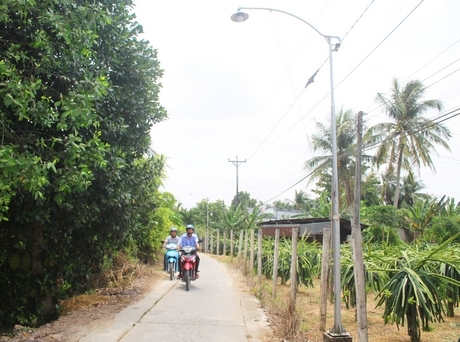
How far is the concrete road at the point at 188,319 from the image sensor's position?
6.71 metres

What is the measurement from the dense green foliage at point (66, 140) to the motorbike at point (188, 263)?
89.3 inches

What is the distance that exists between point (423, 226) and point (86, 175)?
67.0ft

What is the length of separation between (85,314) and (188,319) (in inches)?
76.8

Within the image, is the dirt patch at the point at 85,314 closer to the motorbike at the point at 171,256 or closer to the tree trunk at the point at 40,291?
the tree trunk at the point at 40,291

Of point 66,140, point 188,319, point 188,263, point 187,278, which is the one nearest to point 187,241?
point 188,263

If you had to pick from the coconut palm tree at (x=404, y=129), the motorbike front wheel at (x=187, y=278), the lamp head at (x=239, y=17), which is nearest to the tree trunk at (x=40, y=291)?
the motorbike front wheel at (x=187, y=278)

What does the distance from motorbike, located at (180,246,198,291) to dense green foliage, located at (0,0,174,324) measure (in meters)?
2.27

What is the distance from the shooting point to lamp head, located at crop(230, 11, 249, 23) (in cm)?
881

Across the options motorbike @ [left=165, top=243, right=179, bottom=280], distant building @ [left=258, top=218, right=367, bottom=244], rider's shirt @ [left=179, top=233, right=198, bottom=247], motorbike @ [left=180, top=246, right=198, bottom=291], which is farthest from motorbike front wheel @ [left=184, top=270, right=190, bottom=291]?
distant building @ [left=258, top=218, right=367, bottom=244]

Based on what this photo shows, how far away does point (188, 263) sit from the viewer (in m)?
11.7

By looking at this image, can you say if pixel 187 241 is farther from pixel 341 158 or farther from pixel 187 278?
pixel 341 158

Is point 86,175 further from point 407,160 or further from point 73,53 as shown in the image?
point 407,160

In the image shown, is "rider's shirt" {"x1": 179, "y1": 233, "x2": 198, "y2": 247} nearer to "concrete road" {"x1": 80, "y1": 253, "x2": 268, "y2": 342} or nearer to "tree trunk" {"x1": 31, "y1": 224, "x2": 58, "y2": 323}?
"concrete road" {"x1": 80, "y1": 253, "x2": 268, "y2": 342}

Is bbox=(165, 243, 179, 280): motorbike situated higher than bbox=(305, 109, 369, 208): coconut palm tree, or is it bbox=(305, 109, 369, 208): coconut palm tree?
bbox=(305, 109, 369, 208): coconut palm tree
